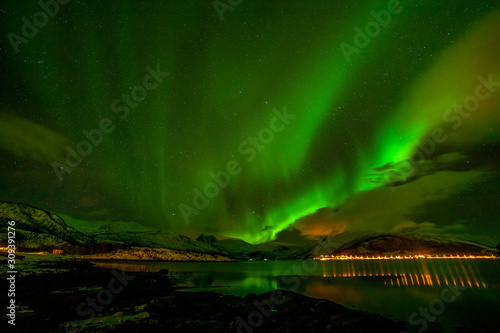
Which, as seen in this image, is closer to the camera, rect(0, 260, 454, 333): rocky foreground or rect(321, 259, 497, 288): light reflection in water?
rect(0, 260, 454, 333): rocky foreground

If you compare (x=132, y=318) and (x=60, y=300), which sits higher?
(x=60, y=300)

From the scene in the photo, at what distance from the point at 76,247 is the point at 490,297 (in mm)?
225839

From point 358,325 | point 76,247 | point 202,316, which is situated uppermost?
point 76,247

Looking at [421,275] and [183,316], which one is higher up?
[183,316]

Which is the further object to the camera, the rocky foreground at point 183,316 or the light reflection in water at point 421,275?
the light reflection in water at point 421,275

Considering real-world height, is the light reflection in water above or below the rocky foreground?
below

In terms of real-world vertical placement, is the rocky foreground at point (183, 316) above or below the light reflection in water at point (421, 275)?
above

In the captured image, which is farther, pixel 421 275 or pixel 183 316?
pixel 421 275

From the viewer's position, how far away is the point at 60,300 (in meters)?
22.2

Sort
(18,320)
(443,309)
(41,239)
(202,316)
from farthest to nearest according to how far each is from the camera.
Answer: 1. (41,239)
2. (443,309)
3. (202,316)
4. (18,320)

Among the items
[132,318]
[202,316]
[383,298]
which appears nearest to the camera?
[132,318]

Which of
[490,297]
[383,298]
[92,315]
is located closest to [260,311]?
[92,315]

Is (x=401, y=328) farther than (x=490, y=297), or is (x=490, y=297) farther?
(x=490, y=297)

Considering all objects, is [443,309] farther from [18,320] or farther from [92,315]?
[18,320]
